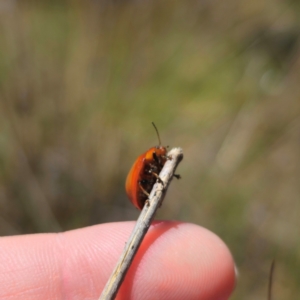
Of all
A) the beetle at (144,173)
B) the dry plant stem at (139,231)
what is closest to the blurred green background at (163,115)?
the beetle at (144,173)

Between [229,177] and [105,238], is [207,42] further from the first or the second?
[105,238]

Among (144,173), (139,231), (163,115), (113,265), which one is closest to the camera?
(139,231)

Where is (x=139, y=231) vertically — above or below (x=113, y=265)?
above

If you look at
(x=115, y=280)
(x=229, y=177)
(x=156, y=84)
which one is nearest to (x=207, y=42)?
(x=156, y=84)

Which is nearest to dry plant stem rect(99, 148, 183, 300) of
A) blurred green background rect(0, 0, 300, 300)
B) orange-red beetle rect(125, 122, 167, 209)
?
orange-red beetle rect(125, 122, 167, 209)

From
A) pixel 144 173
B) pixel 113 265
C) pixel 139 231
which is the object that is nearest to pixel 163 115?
pixel 144 173

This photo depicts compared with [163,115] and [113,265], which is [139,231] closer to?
[113,265]

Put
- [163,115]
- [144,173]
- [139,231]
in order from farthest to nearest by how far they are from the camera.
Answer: [163,115], [144,173], [139,231]
